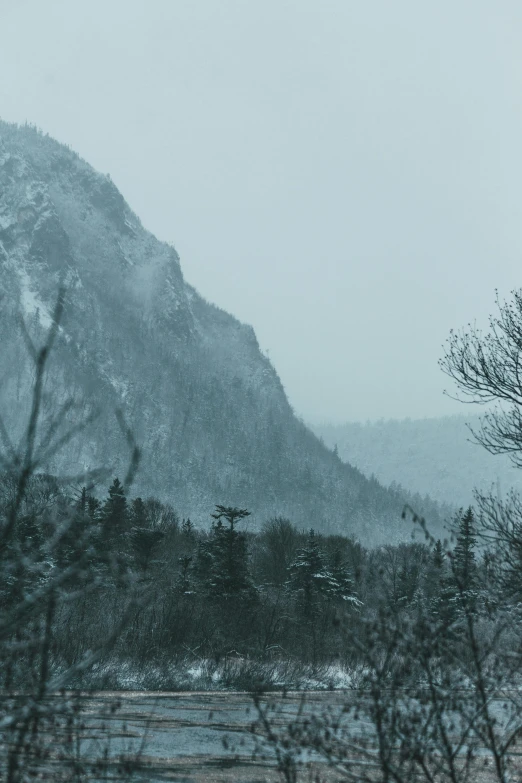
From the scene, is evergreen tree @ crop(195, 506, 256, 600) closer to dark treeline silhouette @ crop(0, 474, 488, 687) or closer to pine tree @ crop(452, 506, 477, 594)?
dark treeline silhouette @ crop(0, 474, 488, 687)

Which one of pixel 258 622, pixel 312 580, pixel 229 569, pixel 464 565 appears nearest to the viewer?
pixel 464 565

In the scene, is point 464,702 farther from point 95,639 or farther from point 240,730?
point 95,639

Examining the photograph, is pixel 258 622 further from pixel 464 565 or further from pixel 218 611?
pixel 464 565

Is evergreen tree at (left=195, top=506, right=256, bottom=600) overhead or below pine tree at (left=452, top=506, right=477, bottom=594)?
below

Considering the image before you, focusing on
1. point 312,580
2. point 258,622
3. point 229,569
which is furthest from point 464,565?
point 312,580

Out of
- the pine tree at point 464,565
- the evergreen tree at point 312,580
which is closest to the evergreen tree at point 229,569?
the evergreen tree at point 312,580

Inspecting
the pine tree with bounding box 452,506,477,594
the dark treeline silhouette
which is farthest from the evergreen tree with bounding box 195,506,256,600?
the pine tree with bounding box 452,506,477,594

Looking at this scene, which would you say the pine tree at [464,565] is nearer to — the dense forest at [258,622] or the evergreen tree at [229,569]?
the dense forest at [258,622]

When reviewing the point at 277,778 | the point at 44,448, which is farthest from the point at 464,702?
the point at 277,778

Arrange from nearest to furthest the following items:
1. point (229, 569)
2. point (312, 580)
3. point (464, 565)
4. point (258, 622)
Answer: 1. point (464, 565)
2. point (258, 622)
3. point (229, 569)
4. point (312, 580)

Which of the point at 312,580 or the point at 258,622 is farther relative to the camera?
the point at 312,580

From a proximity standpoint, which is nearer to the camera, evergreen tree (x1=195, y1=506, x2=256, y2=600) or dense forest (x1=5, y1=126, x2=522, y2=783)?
dense forest (x1=5, y1=126, x2=522, y2=783)

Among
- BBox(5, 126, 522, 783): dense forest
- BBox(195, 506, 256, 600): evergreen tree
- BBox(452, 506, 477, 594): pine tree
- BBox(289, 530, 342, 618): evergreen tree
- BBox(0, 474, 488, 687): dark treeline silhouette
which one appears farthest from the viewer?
BBox(289, 530, 342, 618): evergreen tree

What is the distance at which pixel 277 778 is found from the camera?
18.4 m
